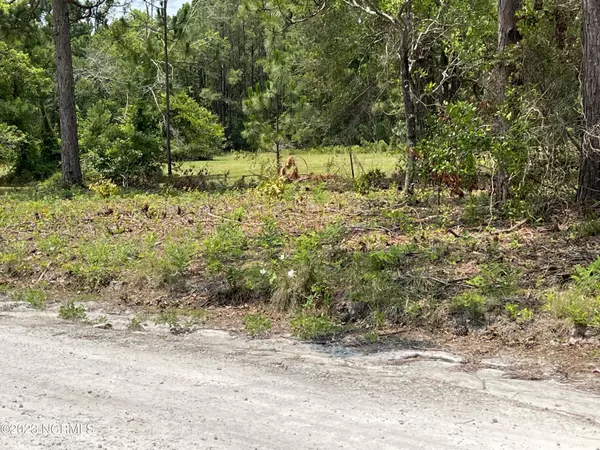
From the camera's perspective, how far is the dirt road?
323cm

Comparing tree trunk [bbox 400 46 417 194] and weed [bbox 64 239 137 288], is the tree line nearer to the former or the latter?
tree trunk [bbox 400 46 417 194]

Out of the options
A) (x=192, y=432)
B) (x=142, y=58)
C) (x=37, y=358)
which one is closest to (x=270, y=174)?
(x=142, y=58)

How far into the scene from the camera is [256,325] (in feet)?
17.8

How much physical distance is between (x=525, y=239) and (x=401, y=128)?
9.53 meters

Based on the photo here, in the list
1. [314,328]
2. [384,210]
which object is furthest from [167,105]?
[314,328]

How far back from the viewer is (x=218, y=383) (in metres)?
4.08

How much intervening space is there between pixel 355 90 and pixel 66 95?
27.3ft

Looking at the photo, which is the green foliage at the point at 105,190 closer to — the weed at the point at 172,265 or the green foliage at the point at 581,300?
the weed at the point at 172,265

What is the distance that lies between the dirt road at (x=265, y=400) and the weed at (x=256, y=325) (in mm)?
239

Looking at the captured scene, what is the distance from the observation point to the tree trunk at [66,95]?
16094 millimetres

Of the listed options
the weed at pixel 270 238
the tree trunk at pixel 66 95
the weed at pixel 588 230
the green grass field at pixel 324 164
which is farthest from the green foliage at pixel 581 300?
the tree trunk at pixel 66 95

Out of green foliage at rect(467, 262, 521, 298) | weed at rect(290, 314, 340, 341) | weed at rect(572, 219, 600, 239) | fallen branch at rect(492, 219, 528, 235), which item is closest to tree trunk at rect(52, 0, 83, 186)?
fallen branch at rect(492, 219, 528, 235)

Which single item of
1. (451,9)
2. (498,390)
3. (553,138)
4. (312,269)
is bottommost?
(498,390)

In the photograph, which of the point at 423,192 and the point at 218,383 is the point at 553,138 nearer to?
the point at 423,192
